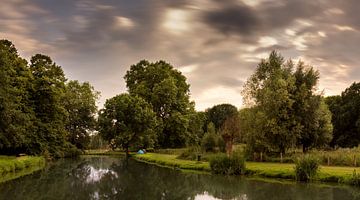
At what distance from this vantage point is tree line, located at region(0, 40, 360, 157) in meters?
44.0

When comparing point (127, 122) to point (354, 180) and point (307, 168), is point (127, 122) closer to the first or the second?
point (307, 168)

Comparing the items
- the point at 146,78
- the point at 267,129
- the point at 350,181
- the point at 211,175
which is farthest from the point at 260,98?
the point at 146,78

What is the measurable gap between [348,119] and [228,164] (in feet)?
128

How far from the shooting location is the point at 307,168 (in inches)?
1168

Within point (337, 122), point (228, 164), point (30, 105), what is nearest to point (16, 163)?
point (30, 105)

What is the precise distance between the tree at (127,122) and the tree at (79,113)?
628 cm

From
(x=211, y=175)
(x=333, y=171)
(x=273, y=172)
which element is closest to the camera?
(x=333, y=171)

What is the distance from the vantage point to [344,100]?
71.5 m

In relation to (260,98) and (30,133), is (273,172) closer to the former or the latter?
(260,98)

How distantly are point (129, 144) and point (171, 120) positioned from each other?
351 inches

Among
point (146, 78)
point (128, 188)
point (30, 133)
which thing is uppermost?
point (146, 78)

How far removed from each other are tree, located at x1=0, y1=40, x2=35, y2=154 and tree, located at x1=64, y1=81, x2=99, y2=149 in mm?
26470

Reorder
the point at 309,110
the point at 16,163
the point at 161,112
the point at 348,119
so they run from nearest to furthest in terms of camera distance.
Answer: the point at 16,163 → the point at 309,110 → the point at 348,119 → the point at 161,112

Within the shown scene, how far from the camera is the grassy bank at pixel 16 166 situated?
34.8 m
